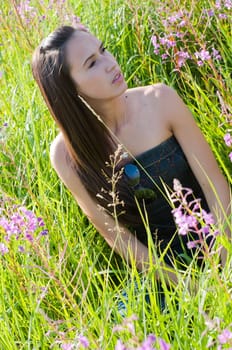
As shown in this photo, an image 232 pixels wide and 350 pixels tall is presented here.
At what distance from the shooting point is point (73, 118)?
302 cm

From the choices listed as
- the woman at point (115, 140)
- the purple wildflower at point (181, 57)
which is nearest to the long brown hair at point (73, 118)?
the woman at point (115, 140)

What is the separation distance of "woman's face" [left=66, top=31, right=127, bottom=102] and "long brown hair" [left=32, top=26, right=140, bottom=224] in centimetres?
3

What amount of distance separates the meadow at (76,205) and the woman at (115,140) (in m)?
0.12

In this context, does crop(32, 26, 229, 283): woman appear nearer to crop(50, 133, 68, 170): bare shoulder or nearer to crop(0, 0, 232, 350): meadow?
crop(50, 133, 68, 170): bare shoulder

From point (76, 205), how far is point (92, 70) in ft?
2.08

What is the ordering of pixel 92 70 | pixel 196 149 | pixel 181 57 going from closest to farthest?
pixel 92 70 < pixel 196 149 < pixel 181 57

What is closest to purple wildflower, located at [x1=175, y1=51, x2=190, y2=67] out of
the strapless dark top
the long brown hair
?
the strapless dark top

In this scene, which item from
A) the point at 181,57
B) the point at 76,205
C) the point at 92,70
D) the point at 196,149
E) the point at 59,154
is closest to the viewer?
the point at 92,70

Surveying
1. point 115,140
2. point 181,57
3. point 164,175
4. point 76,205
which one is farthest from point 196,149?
point 181,57

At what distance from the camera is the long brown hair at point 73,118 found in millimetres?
3016

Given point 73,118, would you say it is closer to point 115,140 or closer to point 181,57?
point 115,140

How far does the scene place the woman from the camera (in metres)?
3.01

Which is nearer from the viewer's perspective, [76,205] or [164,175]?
[164,175]

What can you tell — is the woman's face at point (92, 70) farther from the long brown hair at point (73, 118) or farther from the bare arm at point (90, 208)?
the bare arm at point (90, 208)
